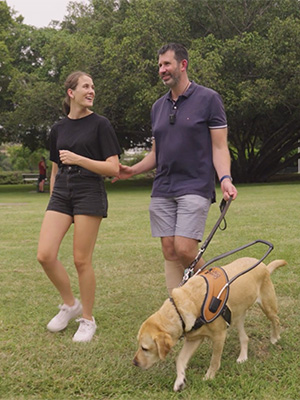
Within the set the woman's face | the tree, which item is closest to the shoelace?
the woman's face

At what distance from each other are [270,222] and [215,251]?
10.6 ft

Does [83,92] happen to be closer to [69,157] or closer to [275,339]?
[69,157]

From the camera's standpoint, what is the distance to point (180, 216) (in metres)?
3.87

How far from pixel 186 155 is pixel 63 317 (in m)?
1.83

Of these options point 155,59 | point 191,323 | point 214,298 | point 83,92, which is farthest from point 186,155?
point 155,59

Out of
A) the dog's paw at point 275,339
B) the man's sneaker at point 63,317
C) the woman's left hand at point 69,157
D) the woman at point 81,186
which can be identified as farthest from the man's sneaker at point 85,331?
the dog's paw at point 275,339

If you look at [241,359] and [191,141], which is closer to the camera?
[241,359]

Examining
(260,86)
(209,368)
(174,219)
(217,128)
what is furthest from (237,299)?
(260,86)

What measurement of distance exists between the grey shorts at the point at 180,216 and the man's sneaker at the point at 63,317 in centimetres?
109

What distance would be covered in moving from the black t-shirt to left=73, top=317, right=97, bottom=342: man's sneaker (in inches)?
55.4

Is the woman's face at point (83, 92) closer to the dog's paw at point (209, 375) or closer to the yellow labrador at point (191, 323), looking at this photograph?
the yellow labrador at point (191, 323)

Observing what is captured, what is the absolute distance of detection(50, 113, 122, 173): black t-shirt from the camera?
4055mm

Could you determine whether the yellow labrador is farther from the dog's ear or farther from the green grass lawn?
the green grass lawn

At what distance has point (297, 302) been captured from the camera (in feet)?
16.1
